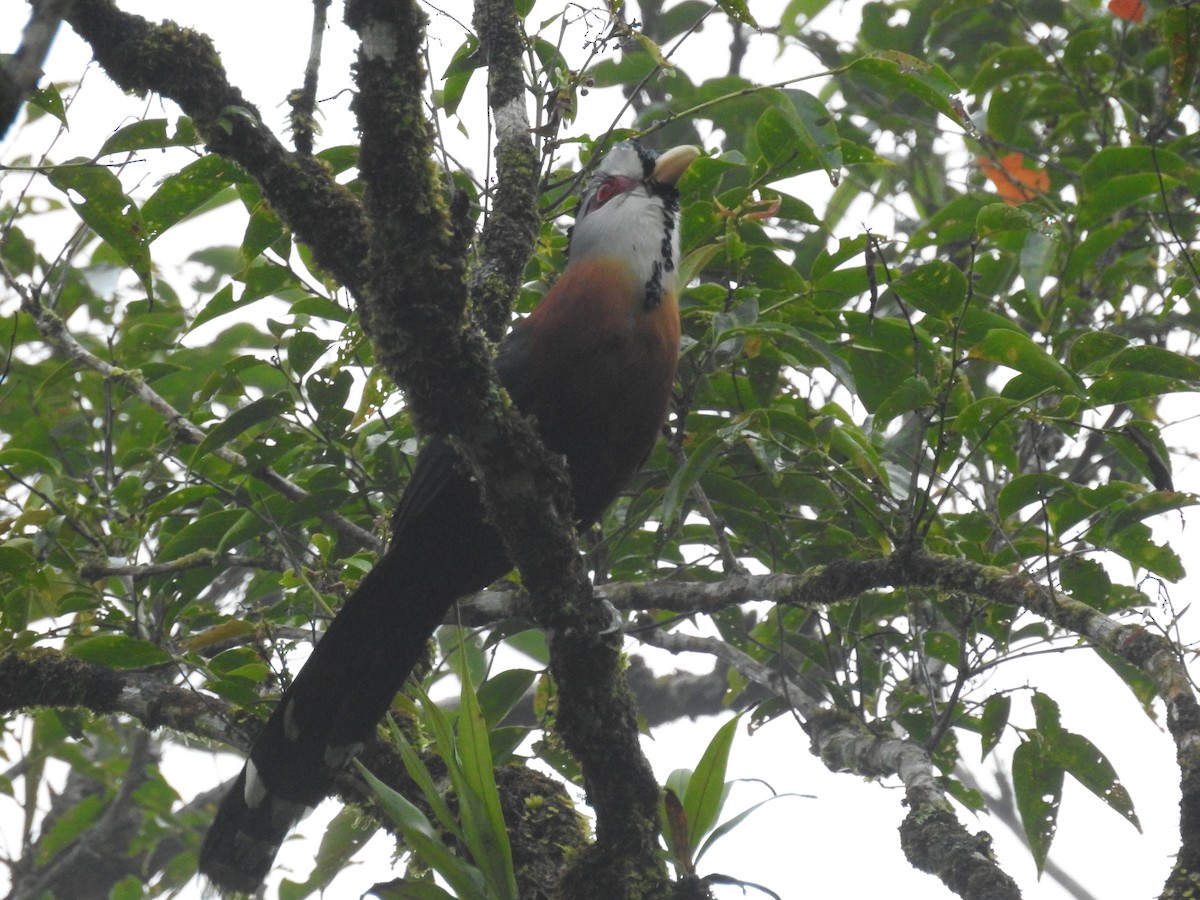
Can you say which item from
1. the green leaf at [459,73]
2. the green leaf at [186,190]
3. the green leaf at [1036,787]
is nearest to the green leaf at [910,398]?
the green leaf at [1036,787]

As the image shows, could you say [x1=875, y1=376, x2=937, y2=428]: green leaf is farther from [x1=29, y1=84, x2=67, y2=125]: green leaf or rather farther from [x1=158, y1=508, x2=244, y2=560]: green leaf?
[x1=29, y1=84, x2=67, y2=125]: green leaf

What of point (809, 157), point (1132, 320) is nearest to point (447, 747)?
point (809, 157)

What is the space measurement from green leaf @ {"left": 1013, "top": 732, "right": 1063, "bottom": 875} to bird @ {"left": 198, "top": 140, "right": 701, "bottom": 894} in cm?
116

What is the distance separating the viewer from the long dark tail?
268cm

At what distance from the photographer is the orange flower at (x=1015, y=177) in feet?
13.5

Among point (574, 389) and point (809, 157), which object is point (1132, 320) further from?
point (574, 389)

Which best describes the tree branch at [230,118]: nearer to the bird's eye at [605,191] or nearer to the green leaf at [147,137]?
the green leaf at [147,137]

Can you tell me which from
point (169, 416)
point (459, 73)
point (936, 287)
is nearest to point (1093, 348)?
point (936, 287)

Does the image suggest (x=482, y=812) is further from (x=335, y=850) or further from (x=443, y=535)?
(x=335, y=850)

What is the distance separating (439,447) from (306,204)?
65 centimetres

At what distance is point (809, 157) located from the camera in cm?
290

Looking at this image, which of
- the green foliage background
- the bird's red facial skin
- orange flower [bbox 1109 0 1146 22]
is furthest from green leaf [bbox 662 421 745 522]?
orange flower [bbox 1109 0 1146 22]

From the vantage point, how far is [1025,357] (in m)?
2.44

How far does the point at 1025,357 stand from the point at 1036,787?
111 cm
